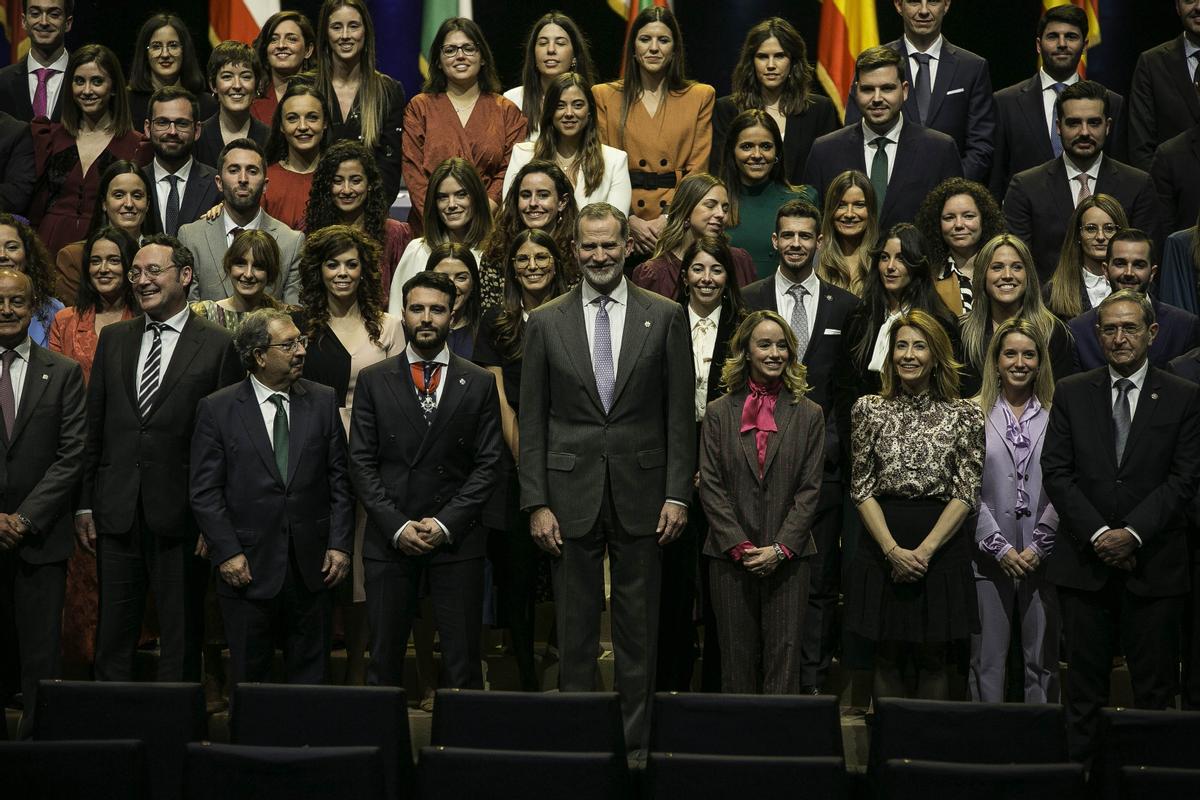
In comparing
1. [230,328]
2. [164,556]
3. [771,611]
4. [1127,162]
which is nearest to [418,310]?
[230,328]

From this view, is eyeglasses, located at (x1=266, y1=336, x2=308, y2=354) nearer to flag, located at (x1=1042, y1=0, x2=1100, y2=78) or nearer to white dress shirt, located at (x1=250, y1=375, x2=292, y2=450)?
white dress shirt, located at (x1=250, y1=375, x2=292, y2=450)

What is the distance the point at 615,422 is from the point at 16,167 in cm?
321

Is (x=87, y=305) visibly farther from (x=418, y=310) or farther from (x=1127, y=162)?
(x=1127, y=162)

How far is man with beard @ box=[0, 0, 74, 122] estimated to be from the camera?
712 cm

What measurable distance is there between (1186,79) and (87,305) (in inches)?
192

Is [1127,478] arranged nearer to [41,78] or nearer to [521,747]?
[521,747]

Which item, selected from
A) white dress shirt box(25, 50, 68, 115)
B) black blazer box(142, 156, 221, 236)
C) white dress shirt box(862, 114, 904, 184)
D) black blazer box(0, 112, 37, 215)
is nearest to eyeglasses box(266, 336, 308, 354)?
black blazer box(142, 156, 221, 236)

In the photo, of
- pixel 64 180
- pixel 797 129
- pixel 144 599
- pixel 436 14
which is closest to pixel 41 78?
pixel 64 180

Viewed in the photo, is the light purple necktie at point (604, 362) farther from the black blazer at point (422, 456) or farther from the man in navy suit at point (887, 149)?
the man in navy suit at point (887, 149)

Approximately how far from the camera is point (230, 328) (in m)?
5.59

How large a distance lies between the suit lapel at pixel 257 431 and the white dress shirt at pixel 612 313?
1.04 m

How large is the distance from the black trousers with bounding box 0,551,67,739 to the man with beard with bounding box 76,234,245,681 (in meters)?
0.16

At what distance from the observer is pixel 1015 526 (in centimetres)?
523

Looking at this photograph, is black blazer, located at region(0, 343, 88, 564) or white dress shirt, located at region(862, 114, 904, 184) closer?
black blazer, located at region(0, 343, 88, 564)
